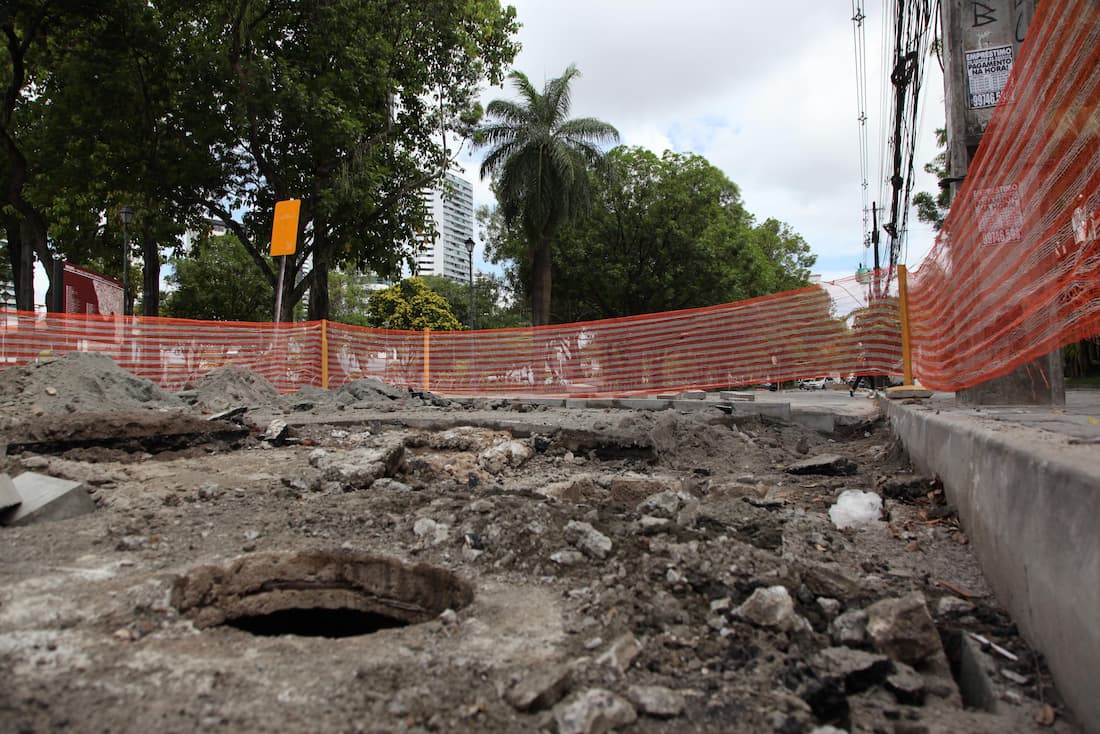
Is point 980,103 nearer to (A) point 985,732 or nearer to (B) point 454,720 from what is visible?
(A) point 985,732

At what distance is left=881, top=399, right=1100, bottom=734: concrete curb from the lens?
147cm

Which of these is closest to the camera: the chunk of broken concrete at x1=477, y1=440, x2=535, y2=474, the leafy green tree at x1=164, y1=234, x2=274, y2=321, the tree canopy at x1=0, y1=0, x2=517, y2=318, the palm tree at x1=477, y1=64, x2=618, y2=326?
the chunk of broken concrete at x1=477, y1=440, x2=535, y2=474

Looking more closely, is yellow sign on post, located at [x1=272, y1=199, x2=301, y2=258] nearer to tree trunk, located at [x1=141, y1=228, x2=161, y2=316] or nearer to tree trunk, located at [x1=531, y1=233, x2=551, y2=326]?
tree trunk, located at [x1=141, y1=228, x2=161, y2=316]

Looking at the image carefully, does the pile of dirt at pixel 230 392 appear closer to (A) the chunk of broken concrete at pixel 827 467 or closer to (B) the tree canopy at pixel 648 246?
(A) the chunk of broken concrete at pixel 827 467

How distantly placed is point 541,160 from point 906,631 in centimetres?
2326

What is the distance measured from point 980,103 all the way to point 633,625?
5338 millimetres

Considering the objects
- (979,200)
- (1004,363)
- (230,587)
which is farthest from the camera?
(979,200)

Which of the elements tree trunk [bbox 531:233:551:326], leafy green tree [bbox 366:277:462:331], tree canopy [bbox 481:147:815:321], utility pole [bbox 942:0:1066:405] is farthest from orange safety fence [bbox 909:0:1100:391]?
leafy green tree [bbox 366:277:462:331]

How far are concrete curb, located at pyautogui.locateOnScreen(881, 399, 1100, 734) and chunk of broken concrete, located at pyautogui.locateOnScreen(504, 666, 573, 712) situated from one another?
1.21m

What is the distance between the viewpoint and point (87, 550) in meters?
3.06

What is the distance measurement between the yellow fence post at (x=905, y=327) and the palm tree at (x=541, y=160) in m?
17.3

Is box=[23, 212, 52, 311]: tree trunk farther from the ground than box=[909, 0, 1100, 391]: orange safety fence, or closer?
farther from the ground

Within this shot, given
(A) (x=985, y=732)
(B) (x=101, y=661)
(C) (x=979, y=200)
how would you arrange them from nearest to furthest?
(A) (x=985, y=732)
(B) (x=101, y=661)
(C) (x=979, y=200)

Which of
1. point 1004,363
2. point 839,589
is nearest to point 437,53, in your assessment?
point 1004,363
